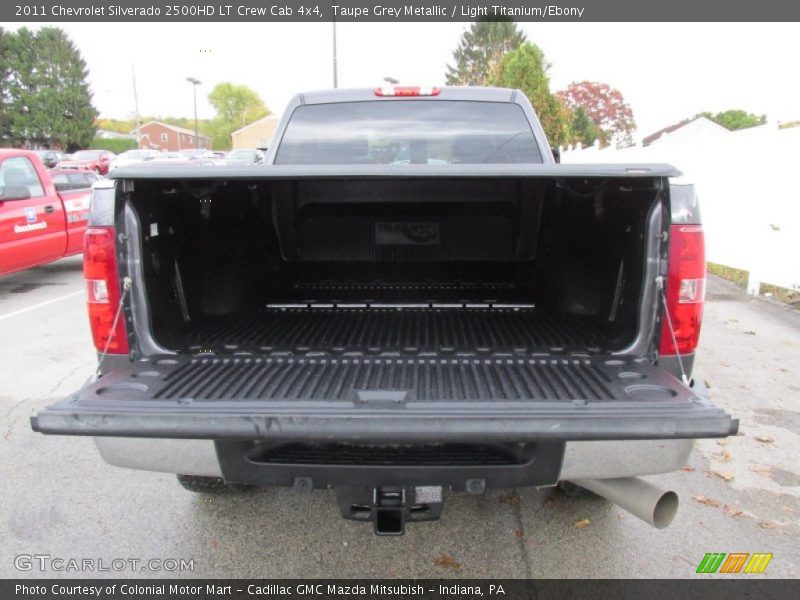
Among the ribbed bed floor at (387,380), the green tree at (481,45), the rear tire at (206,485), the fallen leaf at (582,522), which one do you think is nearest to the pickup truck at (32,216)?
the rear tire at (206,485)

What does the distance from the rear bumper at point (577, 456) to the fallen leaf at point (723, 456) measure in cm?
191

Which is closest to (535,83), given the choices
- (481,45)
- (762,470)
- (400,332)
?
(762,470)

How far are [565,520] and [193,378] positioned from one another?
1978mm

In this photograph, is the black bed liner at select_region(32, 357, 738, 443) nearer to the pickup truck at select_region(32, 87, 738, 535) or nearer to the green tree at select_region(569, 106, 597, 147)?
the pickup truck at select_region(32, 87, 738, 535)

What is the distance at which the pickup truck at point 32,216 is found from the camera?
7.59m

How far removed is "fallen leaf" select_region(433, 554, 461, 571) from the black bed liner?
3.06ft

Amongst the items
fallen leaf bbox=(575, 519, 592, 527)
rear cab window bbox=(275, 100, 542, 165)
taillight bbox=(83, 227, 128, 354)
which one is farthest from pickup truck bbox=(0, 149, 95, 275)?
fallen leaf bbox=(575, 519, 592, 527)

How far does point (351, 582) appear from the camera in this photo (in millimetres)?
2582

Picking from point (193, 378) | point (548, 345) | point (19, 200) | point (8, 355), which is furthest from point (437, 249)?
point (19, 200)

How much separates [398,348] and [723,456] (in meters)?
2.42

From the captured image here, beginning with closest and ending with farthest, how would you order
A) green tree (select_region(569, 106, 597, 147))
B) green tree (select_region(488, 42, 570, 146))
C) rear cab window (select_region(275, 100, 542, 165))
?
rear cab window (select_region(275, 100, 542, 165)) < green tree (select_region(488, 42, 570, 146)) < green tree (select_region(569, 106, 597, 147))

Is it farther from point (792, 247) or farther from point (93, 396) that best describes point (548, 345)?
point (792, 247)

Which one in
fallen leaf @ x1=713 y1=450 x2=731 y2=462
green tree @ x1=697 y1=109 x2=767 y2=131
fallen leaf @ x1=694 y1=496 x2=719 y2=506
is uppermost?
green tree @ x1=697 y1=109 x2=767 y2=131

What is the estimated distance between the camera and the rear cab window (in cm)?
394
